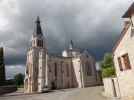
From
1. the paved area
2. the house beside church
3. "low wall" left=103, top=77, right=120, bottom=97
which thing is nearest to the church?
the paved area

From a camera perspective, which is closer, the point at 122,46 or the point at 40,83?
the point at 122,46

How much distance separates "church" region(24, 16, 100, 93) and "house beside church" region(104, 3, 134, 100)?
1123 inches

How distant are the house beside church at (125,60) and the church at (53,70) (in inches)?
1123

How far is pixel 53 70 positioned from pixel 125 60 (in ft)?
106

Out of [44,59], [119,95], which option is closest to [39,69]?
[44,59]

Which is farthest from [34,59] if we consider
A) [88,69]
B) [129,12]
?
[129,12]

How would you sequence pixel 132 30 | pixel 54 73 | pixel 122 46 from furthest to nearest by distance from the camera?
pixel 54 73, pixel 122 46, pixel 132 30

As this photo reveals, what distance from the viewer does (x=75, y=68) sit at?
152 feet

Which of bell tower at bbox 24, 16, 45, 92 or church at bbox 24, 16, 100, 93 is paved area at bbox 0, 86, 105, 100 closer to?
church at bbox 24, 16, 100, 93

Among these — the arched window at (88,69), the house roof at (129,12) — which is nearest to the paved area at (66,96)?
the house roof at (129,12)

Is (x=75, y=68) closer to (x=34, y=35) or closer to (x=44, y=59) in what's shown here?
(x=44, y=59)

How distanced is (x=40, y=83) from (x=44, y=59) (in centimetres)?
734

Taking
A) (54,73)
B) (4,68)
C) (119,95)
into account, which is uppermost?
(4,68)

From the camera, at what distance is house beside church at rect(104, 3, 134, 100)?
10.2 metres
